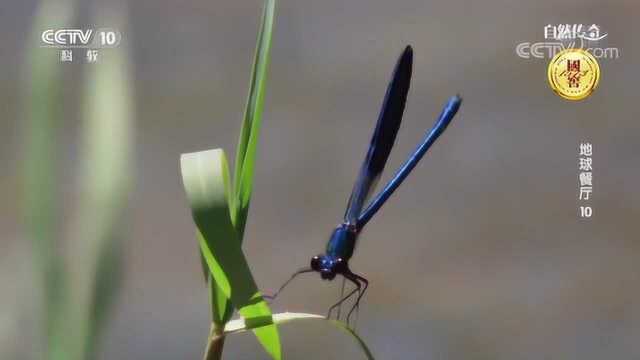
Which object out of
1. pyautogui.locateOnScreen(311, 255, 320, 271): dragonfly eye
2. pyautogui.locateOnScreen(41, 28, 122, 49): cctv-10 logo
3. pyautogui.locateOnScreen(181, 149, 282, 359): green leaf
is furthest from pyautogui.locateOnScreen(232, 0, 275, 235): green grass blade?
pyautogui.locateOnScreen(41, 28, 122, 49): cctv-10 logo

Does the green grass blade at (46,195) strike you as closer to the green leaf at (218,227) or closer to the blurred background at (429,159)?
the green leaf at (218,227)

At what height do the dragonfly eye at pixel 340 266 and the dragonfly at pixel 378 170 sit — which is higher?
the dragonfly at pixel 378 170

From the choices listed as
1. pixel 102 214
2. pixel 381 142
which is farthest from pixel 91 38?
pixel 102 214

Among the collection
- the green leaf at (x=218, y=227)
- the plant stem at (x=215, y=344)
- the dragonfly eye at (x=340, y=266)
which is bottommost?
the plant stem at (x=215, y=344)

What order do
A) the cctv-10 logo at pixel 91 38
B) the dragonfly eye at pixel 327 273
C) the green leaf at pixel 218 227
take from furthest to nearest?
the cctv-10 logo at pixel 91 38 < the dragonfly eye at pixel 327 273 < the green leaf at pixel 218 227

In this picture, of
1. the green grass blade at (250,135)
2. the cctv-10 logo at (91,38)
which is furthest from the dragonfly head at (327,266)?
the cctv-10 logo at (91,38)

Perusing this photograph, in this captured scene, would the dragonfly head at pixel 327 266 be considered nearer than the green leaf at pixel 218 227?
No
